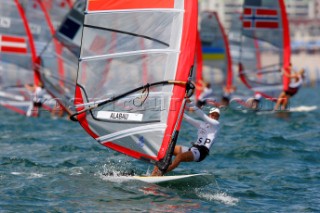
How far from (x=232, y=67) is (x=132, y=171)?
48.8 feet

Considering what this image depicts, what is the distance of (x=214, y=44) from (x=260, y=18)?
3761 millimetres

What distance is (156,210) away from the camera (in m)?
8.42

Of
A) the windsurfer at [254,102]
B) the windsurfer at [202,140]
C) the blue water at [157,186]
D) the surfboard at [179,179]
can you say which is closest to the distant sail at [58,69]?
the blue water at [157,186]

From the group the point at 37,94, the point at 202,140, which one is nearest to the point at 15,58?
the point at 37,94

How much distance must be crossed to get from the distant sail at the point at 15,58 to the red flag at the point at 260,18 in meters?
6.05

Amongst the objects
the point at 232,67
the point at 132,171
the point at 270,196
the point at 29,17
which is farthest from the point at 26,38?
the point at 270,196

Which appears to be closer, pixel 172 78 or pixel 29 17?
pixel 172 78

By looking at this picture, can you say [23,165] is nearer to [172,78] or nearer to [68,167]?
[68,167]

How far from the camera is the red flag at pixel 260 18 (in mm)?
20906

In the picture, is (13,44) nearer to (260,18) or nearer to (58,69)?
(58,69)

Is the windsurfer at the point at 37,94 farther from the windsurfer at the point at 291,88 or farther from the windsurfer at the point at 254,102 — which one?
the windsurfer at the point at 291,88

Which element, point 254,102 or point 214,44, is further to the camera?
point 214,44

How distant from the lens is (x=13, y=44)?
19500 mm

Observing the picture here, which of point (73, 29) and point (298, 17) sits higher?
point (73, 29)
